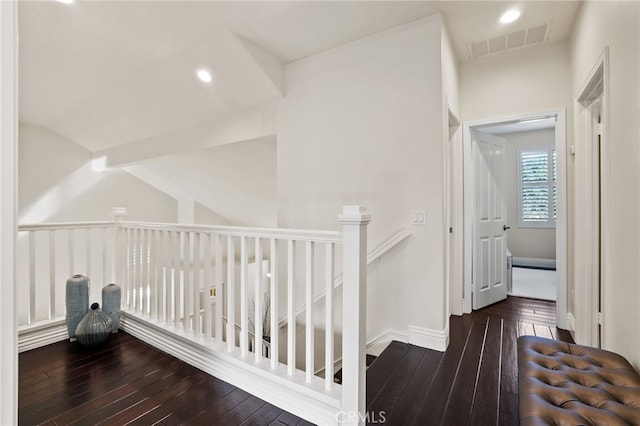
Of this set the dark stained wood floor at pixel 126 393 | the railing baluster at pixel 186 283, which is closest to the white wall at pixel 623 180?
the dark stained wood floor at pixel 126 393

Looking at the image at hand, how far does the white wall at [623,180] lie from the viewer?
138cm

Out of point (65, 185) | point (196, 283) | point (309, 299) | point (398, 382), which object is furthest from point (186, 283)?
point (65, 185)

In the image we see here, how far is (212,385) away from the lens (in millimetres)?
1978

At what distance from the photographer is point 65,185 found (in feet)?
16.7

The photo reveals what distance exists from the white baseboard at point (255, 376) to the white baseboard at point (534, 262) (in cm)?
587

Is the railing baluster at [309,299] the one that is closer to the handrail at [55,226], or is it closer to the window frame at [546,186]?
the handrail at [55,226]

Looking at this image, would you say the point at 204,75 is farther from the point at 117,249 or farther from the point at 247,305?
the point at 247,305

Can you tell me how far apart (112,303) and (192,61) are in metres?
2.47

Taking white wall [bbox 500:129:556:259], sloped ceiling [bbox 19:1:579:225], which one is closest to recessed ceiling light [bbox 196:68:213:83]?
sloped ceiling [bbox 19:1:579:225]

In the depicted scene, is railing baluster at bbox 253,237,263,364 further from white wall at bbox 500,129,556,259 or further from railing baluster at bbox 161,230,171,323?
white wall at bbox 500,129,556,259

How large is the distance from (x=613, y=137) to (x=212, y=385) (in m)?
2.76

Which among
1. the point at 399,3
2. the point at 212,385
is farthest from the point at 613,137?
the point at 212,385

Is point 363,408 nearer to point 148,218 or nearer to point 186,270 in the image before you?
point 186,270

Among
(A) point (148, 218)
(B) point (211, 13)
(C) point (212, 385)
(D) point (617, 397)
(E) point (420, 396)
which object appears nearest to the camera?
(D) point (617, 397)
